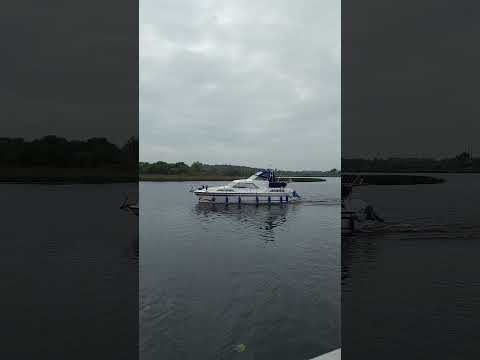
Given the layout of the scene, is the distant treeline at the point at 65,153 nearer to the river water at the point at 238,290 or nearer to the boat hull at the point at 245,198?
the river water at the point at 238,290

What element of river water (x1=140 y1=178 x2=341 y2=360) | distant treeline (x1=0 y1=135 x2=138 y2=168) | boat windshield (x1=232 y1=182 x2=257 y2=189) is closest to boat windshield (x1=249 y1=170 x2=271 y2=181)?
boat windshield (x1=232 y1=182 x2=257 y2=189)

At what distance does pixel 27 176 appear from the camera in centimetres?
90

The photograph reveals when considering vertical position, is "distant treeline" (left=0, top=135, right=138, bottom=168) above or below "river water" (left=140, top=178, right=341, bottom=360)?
above

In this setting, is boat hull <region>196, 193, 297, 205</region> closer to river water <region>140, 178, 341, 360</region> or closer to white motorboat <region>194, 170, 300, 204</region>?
white motorboat <region>194, 170, 300, 204</region>

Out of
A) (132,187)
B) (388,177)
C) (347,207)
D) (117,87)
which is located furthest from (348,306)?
(117,87)

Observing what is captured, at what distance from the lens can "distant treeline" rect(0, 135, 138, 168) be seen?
2.84ft

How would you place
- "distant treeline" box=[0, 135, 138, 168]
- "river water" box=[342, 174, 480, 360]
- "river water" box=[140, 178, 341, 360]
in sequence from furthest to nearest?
"river water" box=[140, 178, 341, 360] < "river water" box=[342, 174, 480, 360] < "distant treeline" box=[0, 135, 138, 168]

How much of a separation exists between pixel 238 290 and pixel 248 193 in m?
10.5

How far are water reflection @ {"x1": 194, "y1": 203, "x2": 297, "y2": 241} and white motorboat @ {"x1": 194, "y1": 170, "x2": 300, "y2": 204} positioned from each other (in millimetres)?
379

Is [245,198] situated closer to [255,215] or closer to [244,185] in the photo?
[244,185]

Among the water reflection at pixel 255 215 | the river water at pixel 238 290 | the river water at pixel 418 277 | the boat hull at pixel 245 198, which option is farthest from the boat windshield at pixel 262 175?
the river water at pixel 418 277

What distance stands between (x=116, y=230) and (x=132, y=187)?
0.61ft

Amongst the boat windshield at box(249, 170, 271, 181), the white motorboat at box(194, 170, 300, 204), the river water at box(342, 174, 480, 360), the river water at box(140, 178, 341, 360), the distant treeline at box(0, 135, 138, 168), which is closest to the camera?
the distant treeline at box(0, 135, 138, 168)

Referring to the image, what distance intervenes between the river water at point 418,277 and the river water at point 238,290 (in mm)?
2563
